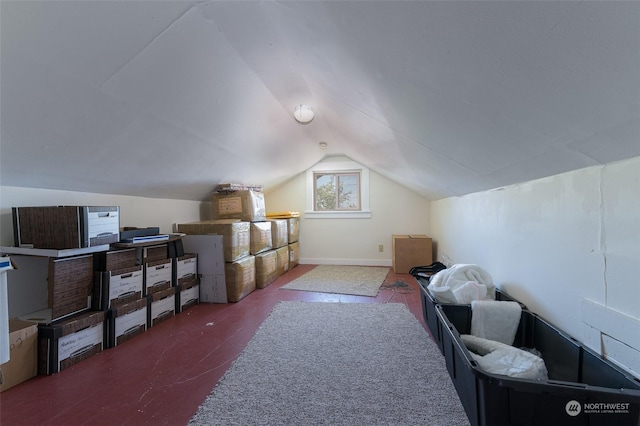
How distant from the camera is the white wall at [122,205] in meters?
1.65

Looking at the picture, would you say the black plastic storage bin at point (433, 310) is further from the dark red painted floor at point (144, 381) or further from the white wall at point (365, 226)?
the white wall at point (365, 226)

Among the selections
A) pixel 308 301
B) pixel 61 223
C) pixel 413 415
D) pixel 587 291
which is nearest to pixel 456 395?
pixel 413 415

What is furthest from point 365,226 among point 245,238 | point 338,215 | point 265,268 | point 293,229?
point 245,238

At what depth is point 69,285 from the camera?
165 cm

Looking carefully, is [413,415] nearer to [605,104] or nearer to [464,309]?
[464,309]

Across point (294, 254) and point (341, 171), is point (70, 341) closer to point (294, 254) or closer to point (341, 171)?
point (294, 254)

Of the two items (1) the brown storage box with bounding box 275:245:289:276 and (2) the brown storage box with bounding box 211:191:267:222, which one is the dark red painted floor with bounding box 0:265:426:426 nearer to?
(2) the brown storage box with bounding box 211:191:267:222

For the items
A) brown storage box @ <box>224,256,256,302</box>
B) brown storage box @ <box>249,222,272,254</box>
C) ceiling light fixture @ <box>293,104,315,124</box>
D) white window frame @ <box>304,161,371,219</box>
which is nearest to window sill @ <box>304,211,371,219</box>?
white window frame @ <box>304,161,371,219</box>

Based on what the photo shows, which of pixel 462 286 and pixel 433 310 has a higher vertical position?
pixel 462 286

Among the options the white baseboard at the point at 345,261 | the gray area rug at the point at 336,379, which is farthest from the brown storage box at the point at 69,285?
the white baseboard at the point at 345,261

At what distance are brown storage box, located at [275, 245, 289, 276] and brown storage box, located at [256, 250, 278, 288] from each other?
0.15m

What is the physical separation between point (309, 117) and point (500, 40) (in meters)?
2.12

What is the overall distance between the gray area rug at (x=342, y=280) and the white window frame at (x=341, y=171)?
814 millimetres

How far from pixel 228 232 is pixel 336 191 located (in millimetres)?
2307
